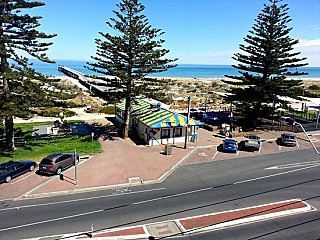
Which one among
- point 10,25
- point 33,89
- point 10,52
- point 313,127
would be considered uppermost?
point 10,25

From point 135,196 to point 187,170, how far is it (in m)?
6.77

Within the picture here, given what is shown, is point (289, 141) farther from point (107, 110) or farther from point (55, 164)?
point (107, 110)

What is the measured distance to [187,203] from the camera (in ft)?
62.4

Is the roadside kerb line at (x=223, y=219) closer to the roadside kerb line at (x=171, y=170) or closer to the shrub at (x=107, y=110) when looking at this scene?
the roadside kerb line at (x=171, y=170)

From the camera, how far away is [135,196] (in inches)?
789

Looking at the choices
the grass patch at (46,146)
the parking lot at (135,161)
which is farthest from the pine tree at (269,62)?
the grass patch at (46,146)

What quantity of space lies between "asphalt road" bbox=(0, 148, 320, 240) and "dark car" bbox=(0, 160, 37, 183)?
3526mm

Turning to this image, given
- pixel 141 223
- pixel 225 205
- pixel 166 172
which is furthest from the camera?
pixel 166 172

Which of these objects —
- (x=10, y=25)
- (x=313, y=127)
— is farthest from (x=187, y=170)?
(x=313, y=127)

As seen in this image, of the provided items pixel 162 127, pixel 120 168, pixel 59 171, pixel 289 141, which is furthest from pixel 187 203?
pixel 289 141

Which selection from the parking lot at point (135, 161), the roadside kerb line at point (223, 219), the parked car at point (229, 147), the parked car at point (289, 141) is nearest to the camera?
the roadside kerb line at point (223, 219)

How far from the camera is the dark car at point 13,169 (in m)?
22.1

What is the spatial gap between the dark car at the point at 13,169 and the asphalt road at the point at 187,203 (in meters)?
3.53

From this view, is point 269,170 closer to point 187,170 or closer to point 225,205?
point 187,170
